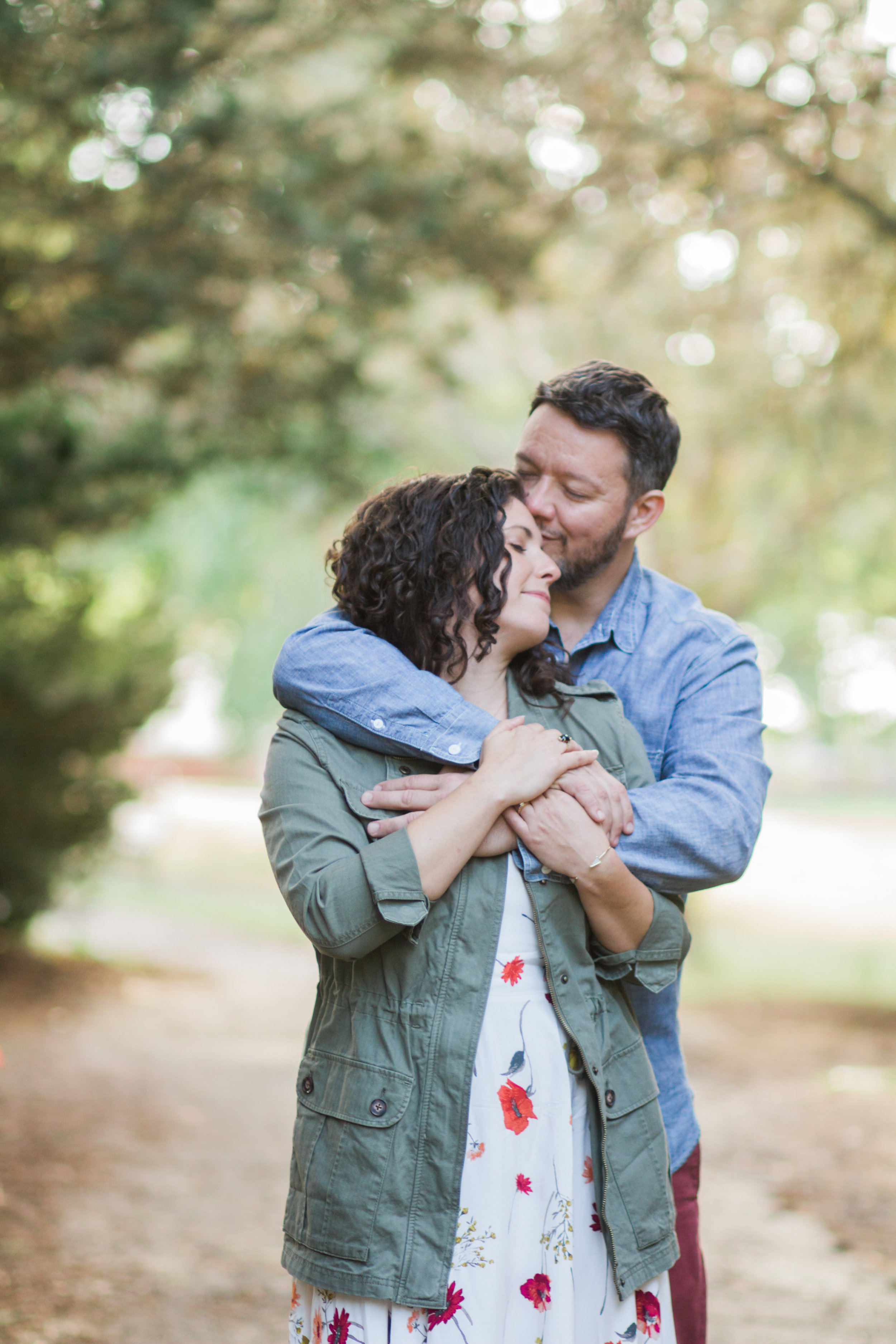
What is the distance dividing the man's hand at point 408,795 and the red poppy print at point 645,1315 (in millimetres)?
886

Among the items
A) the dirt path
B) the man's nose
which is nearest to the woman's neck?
the man's nose

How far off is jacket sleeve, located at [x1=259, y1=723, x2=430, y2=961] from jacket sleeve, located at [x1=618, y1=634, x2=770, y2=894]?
402 millimetres

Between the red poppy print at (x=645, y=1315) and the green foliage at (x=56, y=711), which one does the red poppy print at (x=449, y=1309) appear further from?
the green foliage at (x=56, y=711)

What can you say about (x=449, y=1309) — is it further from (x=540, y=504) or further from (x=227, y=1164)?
(x=227, y=1164)

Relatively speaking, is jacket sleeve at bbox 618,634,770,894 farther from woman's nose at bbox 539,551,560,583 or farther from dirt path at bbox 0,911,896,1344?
dirt path at bbox 0,911,896,1344

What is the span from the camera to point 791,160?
7445 millimetres

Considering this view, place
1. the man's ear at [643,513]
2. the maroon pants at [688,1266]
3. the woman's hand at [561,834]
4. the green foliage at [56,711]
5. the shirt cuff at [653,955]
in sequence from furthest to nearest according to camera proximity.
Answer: the green foliage at [56,711]
the man's ear at [643,513]
the maroon pants at [688,1266]
the shirt cuff at [653,955]
the woman's hand at [561,834]

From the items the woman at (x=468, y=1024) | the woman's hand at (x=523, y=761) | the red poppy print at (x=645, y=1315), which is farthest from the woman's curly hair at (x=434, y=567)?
the red poppy print at (x=645, y=1315)

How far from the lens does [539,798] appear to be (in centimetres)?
204

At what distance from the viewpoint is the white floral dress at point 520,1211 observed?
195 centimetres

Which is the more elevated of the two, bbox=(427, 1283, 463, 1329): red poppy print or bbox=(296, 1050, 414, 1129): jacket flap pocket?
bbox=(296, 1050, 414, 1129): jacket flap pocket

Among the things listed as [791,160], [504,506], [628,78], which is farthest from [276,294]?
[504,506]

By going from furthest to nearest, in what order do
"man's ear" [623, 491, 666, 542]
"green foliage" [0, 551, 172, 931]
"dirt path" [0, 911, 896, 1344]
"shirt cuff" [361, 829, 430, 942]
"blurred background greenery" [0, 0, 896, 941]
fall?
1. "green foliage" [0, 551, 172, 931]
2. "blurred background greenery" [0, 0, 896, 941]
3. "dirt path" [0, 911, 896, 1344]
4. "man's ear" [623, 491, 666, 542]
5. "shirt cuff" [361, 829, 430, 942]

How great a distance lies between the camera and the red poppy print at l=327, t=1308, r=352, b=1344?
6.42ft
